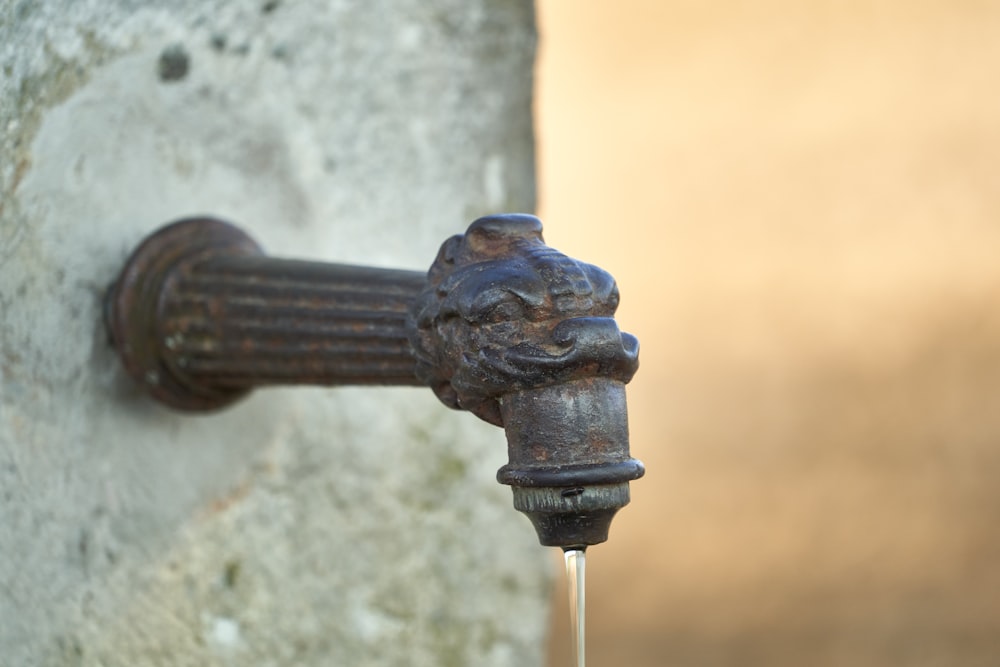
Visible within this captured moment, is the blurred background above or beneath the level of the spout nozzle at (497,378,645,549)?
above

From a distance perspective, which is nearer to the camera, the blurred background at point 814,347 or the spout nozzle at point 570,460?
the spout nozzle at point 570,460

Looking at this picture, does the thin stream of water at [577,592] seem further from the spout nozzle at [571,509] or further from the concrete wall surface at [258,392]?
the concrete wall surface at [258,392]

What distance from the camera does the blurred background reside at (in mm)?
3027

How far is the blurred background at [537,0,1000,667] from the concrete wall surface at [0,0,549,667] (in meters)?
1.62

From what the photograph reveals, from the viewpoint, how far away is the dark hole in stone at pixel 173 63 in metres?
1.16

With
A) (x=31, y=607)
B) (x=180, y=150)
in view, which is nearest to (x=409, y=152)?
(x=180, y=150)

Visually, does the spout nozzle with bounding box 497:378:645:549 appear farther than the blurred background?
No

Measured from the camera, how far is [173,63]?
1.17 m

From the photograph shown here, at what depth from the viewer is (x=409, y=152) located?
137cm

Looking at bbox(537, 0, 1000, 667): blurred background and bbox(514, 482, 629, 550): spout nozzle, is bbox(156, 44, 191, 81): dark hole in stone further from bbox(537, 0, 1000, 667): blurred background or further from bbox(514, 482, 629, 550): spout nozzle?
bbox(537, 0, 1000, 667): blurred background

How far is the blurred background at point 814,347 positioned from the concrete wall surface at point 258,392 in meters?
1.62

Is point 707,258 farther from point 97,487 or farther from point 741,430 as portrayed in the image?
point 97,487

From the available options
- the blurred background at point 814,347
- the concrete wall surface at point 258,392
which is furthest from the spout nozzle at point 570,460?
the blurred background at point 814,347

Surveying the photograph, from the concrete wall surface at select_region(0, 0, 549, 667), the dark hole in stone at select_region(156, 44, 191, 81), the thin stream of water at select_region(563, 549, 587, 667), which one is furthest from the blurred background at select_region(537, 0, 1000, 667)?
the thin stream of water at select_region(563, 549, 587, 667)
